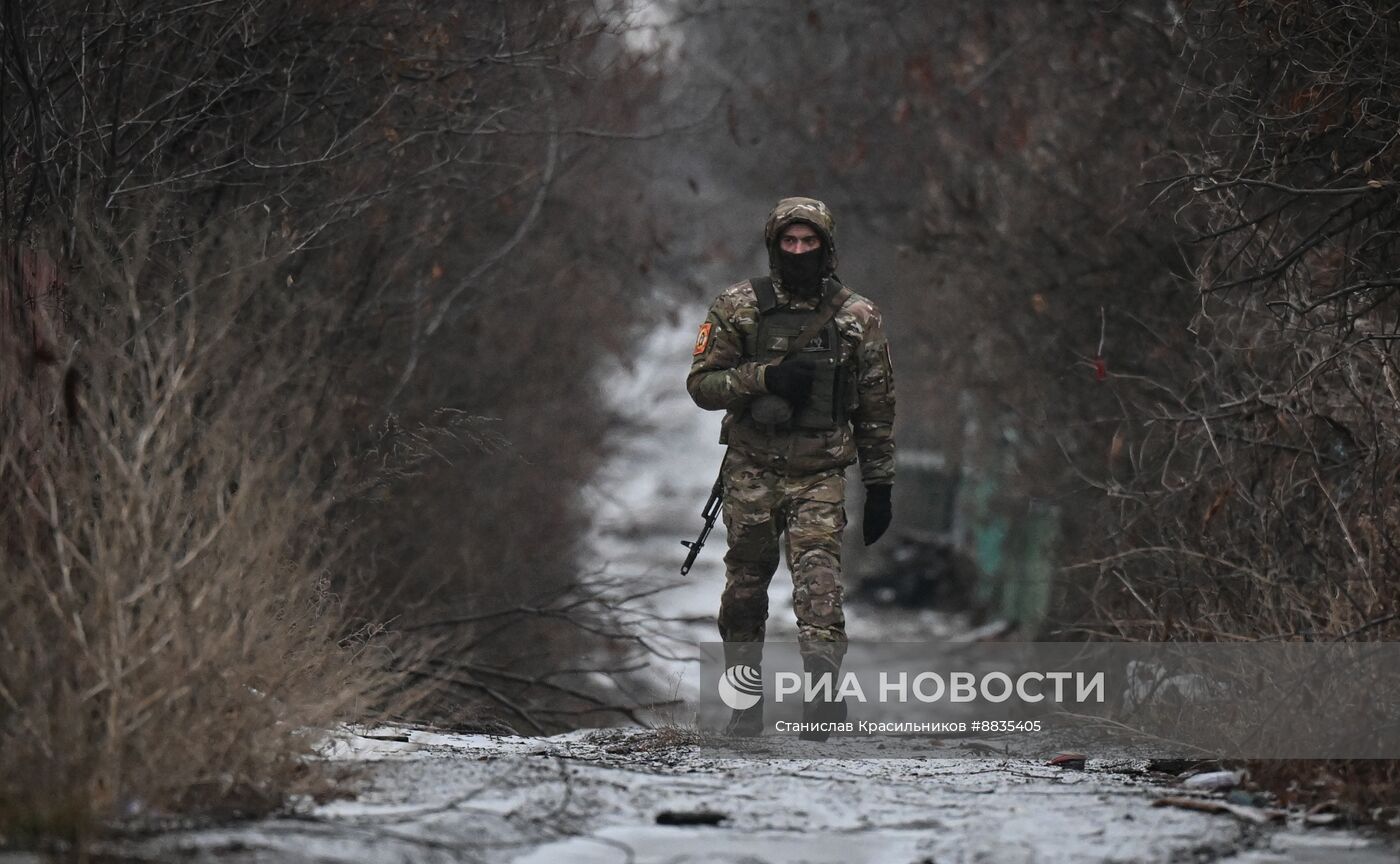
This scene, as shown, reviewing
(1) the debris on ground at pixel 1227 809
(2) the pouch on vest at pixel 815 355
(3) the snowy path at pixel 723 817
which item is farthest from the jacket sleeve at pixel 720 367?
(1) the debris on ground at pixel 1227 809

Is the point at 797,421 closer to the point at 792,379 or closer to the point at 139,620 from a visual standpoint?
the point at 792,379

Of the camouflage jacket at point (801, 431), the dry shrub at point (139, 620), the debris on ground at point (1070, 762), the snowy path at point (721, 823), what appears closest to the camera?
the dry shrub at point (139, 620)

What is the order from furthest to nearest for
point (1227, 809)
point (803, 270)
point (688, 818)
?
1. point (803, 270)
2. point (1227, 809)
3. point (688, 818)

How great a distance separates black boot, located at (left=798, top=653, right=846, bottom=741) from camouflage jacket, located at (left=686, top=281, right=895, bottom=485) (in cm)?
82

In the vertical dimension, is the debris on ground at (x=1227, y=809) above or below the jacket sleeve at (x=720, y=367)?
below

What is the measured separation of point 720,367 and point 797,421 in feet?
1.39

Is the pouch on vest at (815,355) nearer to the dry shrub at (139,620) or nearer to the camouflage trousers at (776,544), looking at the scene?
the camouflage trousers at (776,544)

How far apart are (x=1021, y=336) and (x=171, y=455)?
11.1 m

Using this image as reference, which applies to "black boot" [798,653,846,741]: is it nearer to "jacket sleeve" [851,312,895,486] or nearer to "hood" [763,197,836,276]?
"jacket sleeve" [851,312,895,486]

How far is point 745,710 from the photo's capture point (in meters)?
7.76

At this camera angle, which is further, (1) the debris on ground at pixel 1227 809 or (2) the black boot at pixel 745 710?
(2) the black boot at pixel 745 710

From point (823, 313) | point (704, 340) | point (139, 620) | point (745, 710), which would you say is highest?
point (823, 313)

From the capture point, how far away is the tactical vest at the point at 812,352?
774 cm

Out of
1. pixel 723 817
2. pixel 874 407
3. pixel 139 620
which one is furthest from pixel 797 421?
pixel 139 620
